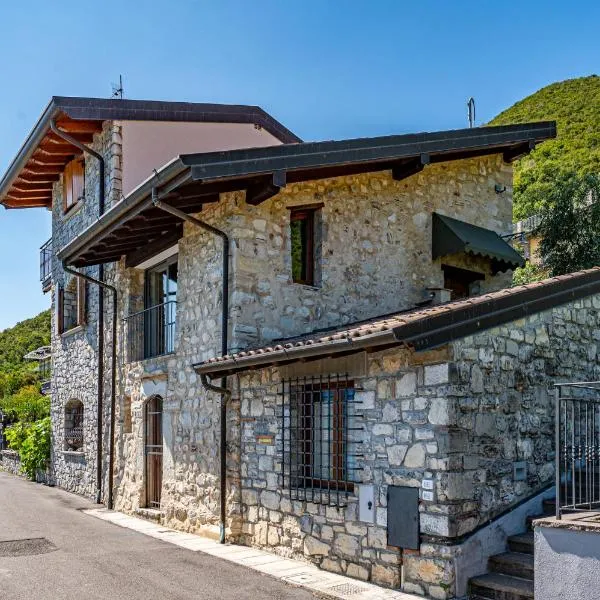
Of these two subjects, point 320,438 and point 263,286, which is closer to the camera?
point 320,438

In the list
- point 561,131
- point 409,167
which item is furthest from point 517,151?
point 561,131

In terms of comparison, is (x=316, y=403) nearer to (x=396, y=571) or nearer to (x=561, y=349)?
(x=396, y=571)

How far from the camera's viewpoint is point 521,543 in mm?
7199

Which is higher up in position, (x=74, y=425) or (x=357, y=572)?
(x=74, y=425)

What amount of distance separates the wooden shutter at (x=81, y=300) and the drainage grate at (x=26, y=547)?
6025 mm

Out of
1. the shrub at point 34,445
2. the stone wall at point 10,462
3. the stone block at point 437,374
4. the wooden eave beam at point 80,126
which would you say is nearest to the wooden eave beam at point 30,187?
the wooden eave beam at point 80,126

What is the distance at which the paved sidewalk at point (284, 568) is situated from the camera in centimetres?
699

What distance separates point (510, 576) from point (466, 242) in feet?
18.6

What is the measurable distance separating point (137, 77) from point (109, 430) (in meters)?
7.67

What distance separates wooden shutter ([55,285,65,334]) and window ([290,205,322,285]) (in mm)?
7545


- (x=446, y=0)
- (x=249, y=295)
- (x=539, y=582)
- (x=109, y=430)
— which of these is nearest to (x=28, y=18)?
(x=249, y=295)

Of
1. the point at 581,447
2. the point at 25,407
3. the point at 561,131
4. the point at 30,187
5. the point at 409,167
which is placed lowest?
the point at 25,407

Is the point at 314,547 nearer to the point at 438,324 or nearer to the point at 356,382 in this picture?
the point at 356,382

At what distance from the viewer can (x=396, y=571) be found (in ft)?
23.5
